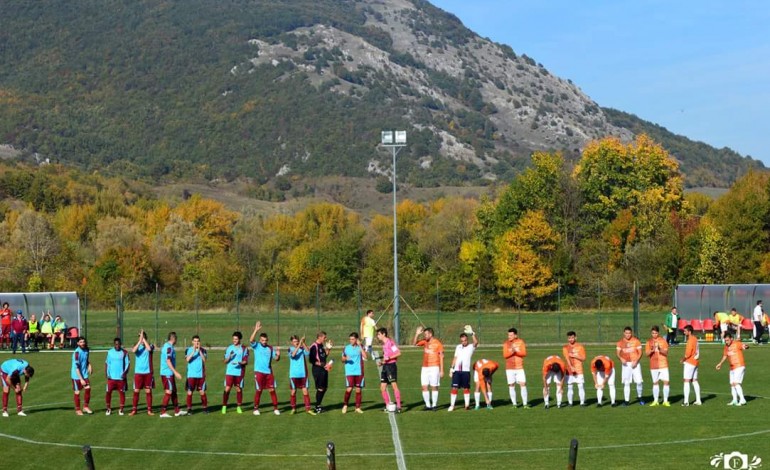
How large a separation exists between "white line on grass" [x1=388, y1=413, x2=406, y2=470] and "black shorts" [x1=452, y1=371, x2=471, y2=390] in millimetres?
1910

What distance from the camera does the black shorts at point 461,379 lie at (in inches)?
1065

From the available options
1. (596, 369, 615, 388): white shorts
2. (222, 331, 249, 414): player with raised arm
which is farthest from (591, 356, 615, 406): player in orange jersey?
(222, 331, 249, 414): player with raised arm

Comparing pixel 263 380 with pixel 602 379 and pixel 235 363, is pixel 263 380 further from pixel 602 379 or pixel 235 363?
pixel 602 379

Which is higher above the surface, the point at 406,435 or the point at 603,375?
the point at 603,375

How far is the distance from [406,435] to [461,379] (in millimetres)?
4526

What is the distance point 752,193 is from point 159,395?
58.6m

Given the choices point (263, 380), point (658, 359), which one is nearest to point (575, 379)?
point (658, 359)

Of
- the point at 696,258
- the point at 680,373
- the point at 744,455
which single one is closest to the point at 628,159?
the point at 696,258

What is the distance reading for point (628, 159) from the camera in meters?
95.9

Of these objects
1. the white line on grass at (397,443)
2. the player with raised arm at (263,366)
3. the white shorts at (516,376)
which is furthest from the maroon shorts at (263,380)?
the white shorts at (516,376)

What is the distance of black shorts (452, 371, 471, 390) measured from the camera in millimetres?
27047

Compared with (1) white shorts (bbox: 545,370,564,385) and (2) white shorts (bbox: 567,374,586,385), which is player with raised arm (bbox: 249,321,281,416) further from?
(2) white shorts (bbox: 567,374,586,385)

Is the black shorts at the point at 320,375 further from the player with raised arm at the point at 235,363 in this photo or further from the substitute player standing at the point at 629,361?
the substitute player standing at the point at 629,361

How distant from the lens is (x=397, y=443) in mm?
21766
